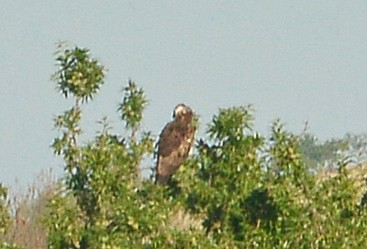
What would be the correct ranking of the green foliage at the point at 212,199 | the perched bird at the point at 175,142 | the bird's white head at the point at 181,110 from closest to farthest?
the green foliage at the point at 212,199, the perched bird at the point at 175,142, the bird's white head at the point at 181,110

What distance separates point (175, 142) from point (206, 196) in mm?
2047

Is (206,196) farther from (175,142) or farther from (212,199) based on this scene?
(175,142)

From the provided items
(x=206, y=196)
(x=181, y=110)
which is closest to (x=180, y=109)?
(x=181, y=110)

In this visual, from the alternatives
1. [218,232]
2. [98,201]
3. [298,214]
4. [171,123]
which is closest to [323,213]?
[298,214]

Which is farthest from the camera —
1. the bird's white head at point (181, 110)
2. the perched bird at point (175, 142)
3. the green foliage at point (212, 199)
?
the bird's white head at point (181, 110)

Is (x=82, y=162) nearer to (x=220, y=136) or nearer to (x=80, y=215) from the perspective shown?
(x=80, y=215)

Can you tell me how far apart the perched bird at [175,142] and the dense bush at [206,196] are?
45cm

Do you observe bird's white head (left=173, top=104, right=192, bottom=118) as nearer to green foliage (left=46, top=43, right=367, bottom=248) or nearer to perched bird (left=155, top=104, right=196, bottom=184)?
perched bird (left=155, top=104, right=196, bottom=184)

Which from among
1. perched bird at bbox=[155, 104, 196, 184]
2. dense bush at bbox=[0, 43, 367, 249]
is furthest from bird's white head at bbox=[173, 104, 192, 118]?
dense bush at bbox=[0, 43, 367, 249]

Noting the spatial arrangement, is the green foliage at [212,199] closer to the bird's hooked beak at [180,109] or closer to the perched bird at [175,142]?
the perched bird at [175,142]

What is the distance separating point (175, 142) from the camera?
1304 cm

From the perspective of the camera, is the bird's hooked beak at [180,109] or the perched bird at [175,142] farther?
the bird's hooked beak at [180,109]

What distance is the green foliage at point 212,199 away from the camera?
10602 mm

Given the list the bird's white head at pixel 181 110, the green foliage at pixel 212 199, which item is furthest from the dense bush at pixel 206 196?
the bird's white head at pixel 181 110
